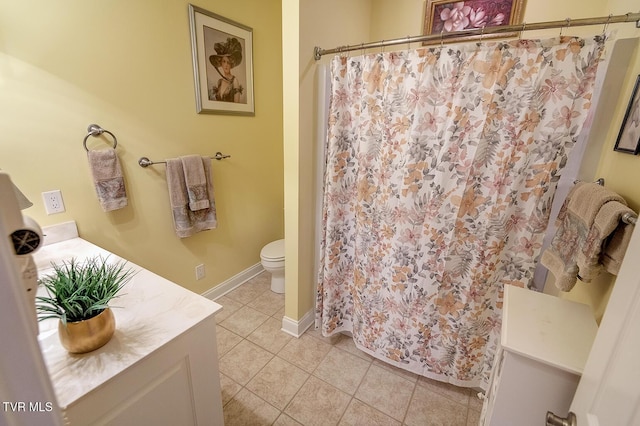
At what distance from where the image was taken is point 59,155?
4.74 ft

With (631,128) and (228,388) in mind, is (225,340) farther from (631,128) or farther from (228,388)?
(631,128)

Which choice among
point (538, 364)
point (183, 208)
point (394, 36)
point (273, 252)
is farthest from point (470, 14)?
point (183, 208)

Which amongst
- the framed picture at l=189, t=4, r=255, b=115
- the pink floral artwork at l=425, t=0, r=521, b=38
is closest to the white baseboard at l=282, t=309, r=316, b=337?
the framed picture at l=189, t=4, r=255, b=115

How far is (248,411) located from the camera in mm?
1493

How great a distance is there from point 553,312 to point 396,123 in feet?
3.42

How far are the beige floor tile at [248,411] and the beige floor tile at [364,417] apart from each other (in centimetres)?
38

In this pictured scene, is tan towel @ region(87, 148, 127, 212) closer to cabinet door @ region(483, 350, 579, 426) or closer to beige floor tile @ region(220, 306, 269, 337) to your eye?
beige floor tile @ region(220, 306, 269, 337)

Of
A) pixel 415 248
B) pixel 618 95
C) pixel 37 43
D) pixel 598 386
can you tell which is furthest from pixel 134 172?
pixel 618 95

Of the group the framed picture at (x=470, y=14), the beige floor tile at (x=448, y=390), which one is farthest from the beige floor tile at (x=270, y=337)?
the framed picture at (x=470, y=14)

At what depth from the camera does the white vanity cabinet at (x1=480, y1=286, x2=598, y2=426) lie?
2.74 ft

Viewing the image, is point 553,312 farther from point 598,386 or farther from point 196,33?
point 196,33

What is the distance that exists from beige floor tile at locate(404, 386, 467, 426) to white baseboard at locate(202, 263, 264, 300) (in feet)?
5.56

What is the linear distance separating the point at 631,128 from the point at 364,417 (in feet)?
5.55

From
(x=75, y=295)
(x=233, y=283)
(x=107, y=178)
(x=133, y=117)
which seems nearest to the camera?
(x=75, y=295)
